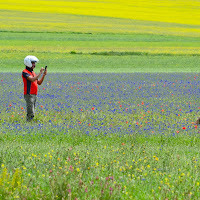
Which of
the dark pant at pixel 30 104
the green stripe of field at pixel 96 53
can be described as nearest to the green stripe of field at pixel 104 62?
the green stripe of field at pixel 96 53

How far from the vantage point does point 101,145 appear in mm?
8086

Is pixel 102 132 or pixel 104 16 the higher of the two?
pixel 102 132

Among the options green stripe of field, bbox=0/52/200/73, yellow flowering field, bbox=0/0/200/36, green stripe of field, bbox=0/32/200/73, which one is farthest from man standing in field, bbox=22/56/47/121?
yellow flowering field, bbox=0/0/200/36

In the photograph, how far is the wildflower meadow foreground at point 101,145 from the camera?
5273 millimetres

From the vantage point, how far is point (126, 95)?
16.4m

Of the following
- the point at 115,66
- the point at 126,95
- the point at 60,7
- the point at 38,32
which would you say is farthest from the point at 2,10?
the point at 126,95

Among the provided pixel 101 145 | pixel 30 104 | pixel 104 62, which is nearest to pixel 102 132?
pixel 101 145

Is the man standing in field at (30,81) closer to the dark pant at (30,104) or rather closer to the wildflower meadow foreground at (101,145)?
the dark pant at (30,104)

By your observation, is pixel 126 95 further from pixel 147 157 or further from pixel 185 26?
pixel 185 26

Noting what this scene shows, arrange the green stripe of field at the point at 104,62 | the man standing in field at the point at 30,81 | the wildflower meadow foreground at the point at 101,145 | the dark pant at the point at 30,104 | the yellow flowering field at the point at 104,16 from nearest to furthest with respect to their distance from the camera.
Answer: the wildflower meadow foreground at the point at 101,145, the man standing in field at the point at 30,81, the dark pant at the point at 30,104, the green stripe of field at the point at 104,62, the yellow flowering field at the point at 104,16

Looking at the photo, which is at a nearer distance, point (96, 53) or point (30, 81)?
point (30, 81)

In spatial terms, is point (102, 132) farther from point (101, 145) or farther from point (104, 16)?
point (104, 16)

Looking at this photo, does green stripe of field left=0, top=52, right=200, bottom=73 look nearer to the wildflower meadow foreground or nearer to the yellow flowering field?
the wildflower meadow foreground

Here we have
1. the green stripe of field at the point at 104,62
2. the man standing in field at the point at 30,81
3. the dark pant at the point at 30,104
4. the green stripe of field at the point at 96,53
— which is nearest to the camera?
the man standing in field at the point at 30,81
